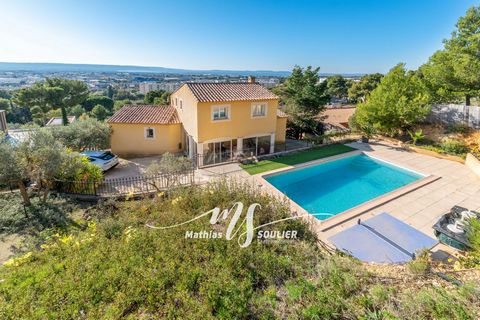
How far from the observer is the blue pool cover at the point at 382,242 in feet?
28.9

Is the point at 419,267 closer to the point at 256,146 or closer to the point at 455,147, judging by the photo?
the point at 256,146

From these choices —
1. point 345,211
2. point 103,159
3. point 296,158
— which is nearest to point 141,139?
point 103,159

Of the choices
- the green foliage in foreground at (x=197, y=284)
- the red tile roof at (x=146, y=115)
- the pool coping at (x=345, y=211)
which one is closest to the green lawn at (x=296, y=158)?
the pool coping at (x=345, y=211)

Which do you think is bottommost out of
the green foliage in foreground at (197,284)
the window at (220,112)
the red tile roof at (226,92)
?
the green foliage in foreground at (197,284)

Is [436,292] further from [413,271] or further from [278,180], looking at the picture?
[278,180]

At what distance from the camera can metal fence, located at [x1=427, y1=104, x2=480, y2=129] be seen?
24.1 metres

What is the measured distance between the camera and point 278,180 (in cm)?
1814

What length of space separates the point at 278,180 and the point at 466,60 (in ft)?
71.5

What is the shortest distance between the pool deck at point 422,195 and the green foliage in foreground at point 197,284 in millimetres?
4035

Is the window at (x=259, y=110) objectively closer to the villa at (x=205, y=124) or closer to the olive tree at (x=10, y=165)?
the villa at (x=205, y=124)

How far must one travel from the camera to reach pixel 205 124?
18.9 meters

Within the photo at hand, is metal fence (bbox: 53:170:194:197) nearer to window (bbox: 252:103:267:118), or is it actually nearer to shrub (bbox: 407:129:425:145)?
window (bbox: 252:103:267:118)

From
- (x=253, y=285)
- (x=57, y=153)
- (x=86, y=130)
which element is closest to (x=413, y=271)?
(x=253, y=285)

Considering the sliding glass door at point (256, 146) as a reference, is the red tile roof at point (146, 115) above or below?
above
